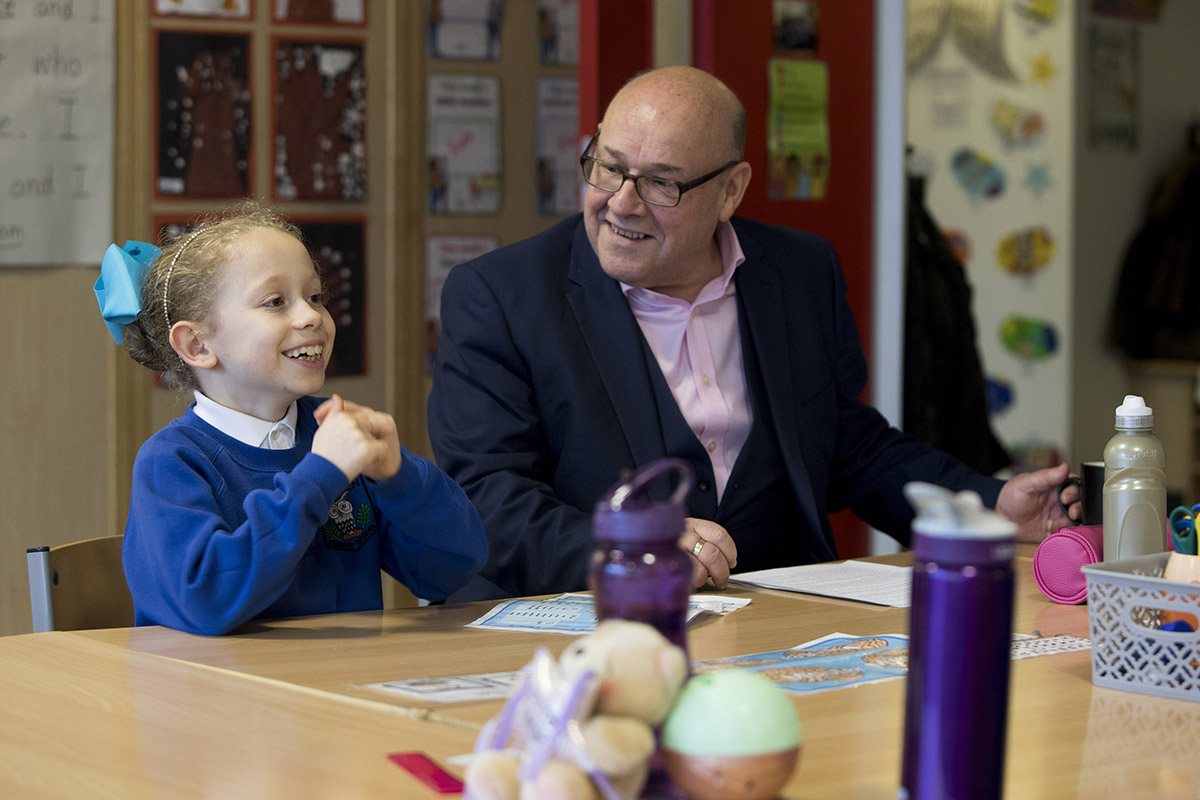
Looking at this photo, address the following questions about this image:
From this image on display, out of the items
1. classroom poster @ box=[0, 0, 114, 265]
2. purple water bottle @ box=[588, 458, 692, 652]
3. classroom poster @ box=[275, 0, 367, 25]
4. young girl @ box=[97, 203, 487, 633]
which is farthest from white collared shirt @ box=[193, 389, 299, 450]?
classroom poster @ box=[275, 0, 367, 25]

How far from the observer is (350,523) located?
1692mm

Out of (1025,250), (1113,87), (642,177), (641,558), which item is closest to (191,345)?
(642,177)

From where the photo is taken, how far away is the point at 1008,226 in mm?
5109

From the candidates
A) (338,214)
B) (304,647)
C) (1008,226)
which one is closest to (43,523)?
(338,214)

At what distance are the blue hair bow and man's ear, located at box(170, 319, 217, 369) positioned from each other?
7 centimetres

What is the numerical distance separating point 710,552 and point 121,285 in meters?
Answer: 0.81

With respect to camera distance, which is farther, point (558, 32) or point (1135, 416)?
point (558, 32)

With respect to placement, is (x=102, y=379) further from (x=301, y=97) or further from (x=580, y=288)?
(x=580, y=288)

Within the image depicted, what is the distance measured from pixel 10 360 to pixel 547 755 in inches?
109

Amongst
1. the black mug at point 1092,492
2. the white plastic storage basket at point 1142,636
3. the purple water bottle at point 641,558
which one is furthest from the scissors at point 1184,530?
the purple water bottle at point 641,558

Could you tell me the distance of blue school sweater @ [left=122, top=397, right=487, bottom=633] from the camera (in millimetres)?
1442

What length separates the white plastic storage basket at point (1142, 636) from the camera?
1.17 m

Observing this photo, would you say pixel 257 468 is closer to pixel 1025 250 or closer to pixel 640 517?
pixel 640 517

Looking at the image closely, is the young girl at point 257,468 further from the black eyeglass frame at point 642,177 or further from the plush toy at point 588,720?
the plush toy at point 588,720
